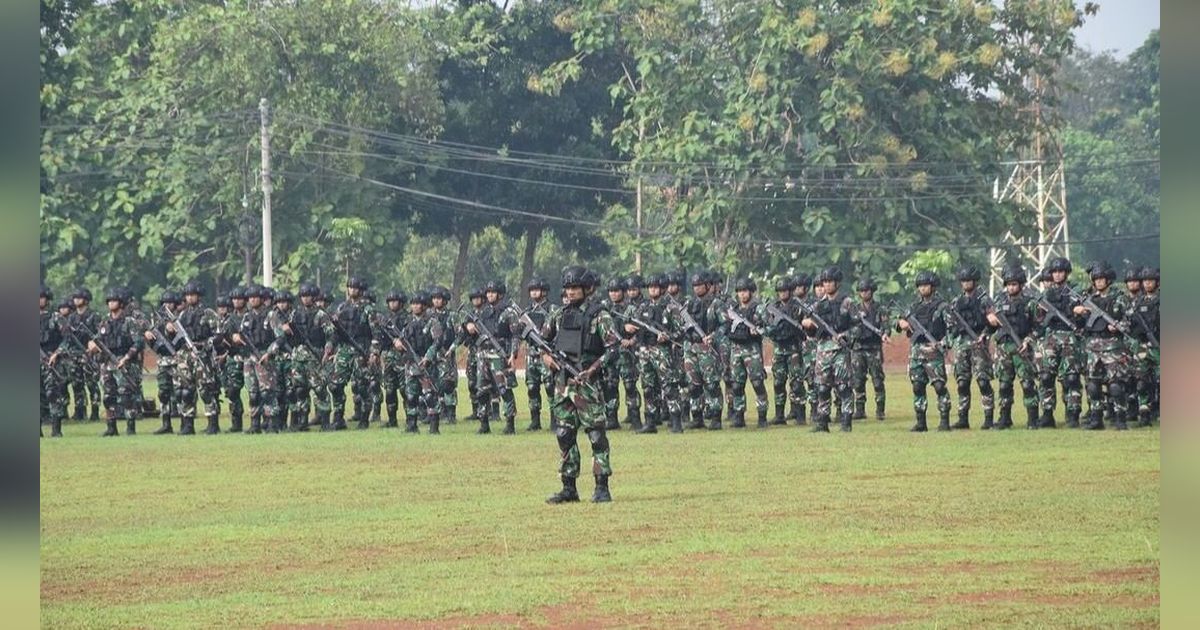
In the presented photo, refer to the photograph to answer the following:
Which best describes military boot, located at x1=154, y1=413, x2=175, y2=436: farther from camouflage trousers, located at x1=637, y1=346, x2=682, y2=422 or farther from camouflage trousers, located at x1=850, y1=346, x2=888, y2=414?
camouflage trousers, located at x1=850, y1=346, x2=888, y2=414

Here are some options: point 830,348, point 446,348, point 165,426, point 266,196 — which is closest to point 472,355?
point 446,348

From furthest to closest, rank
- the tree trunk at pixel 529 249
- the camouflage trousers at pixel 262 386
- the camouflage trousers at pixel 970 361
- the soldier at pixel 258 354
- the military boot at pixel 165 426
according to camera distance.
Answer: the tree trunk at pixel 529 249
the military boot at pixel 165 426
the camouflage trousers at pixel 262 386
the soldier at pixel 258 354
the camouflage trousers at pixel 970 361

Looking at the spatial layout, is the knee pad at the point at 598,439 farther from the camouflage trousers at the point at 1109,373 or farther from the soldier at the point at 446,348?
the soldier at the point at 446,348

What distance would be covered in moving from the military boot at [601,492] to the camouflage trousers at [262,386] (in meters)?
10.1

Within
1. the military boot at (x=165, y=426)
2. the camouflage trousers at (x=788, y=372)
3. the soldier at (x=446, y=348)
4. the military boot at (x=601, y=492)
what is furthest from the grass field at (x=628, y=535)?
the military boot at (x=165, y=426)

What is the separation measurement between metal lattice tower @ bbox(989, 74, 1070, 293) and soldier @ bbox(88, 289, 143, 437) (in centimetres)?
2407

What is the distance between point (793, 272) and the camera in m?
45.3

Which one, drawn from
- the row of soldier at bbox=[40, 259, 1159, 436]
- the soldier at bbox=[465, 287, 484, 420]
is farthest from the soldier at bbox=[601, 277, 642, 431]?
the soldier at bbox=[465, 287, 484, 420]

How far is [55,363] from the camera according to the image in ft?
83.4

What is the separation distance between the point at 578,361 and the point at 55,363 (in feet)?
43.6

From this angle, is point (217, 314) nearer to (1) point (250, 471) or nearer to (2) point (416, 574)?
(1) point (250, 471)

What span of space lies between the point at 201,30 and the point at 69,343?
20.5m

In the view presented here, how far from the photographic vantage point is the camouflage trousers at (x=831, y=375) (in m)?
22.0

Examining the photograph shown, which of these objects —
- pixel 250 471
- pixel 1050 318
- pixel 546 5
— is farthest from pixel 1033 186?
pixel 250 471
